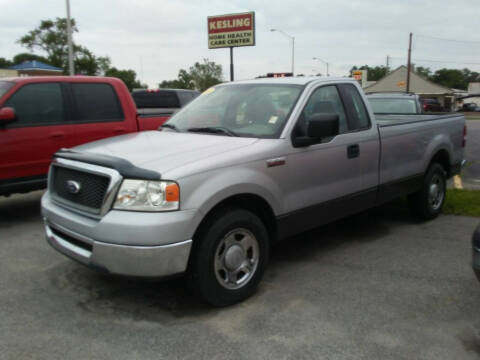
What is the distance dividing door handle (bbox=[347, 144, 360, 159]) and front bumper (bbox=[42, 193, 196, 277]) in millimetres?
2043

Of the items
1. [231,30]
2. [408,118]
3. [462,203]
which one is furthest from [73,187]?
[231,30]

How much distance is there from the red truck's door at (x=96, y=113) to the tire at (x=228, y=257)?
3.58 m

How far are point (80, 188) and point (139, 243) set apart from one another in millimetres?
804

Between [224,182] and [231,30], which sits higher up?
[231,30]

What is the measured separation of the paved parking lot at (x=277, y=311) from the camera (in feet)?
10.3

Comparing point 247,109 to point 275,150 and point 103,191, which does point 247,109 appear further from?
point 103,191

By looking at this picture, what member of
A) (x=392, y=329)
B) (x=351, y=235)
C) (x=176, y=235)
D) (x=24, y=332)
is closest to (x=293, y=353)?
(x=392, y=329)

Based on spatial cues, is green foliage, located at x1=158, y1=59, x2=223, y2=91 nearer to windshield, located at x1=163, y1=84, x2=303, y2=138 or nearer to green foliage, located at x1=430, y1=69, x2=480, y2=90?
windshield, located at x1=163, y1=84, x2=303, y2=138

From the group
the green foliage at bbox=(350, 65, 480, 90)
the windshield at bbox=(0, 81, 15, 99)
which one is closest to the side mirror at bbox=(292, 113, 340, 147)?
the windshield at bbox=(0, 81, 15, 99)

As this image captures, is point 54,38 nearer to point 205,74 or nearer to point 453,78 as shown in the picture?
point 205,74

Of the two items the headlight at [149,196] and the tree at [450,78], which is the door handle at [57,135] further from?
the tree at [450,78]

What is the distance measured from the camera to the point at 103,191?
3441mm

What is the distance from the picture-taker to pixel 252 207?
3.97m

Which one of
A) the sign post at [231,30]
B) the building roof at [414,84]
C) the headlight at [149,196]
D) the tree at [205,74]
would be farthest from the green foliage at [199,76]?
the headlight at [149,196]
